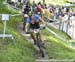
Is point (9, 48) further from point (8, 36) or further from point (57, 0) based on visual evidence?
point (57, 0)

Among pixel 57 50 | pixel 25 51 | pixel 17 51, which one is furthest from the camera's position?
pixel 57 50

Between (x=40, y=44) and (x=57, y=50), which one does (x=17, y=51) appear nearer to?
(x=40, y=44)

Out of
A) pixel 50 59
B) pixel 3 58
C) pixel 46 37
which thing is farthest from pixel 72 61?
pixel 46 37

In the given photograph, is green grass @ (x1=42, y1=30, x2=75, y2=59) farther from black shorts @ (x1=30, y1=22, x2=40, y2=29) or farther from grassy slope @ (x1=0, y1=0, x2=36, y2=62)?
black shorts @ (x1=30, y1=22, x2=40, y2=29)

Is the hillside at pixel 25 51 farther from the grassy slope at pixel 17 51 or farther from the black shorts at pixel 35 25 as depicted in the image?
the black shorts at pixel 35 25

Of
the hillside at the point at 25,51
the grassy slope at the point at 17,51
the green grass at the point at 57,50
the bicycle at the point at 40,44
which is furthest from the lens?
the green grass at the point at 57,50

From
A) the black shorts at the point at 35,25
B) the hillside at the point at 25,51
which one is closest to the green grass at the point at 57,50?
the hillside at the point at 25,51

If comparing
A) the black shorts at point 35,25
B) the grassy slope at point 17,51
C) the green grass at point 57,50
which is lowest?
the green grass at point 57,50

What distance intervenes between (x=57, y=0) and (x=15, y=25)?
33.3m

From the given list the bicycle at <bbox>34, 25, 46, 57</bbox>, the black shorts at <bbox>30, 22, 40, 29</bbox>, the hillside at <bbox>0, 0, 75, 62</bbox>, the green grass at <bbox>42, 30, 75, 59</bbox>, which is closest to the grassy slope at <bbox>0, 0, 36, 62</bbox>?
the hillside at <bbox>0, 0, 75, 62</bbox>

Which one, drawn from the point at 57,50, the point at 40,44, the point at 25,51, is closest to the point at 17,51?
the point at 25,51

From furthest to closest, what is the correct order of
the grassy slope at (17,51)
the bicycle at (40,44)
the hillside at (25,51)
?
the bicycle at (40,44) < the hillside at (25,51) < the grassy slope at (17,51)

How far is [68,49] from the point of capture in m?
14.9

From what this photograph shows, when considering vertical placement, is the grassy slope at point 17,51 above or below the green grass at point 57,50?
above
